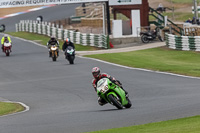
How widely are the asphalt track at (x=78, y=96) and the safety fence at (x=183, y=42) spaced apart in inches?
287

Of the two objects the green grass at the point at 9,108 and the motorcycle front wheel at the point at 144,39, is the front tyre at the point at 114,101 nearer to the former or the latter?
the green grass at the point at 9,108

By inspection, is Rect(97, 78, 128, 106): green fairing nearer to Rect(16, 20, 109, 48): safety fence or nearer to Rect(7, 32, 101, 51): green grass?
Rect(16, 20, 109, 48): safety fence

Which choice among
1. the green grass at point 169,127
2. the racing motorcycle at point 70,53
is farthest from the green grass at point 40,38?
the green grass at point 169,127

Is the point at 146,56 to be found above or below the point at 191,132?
below

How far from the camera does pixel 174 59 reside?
116ft

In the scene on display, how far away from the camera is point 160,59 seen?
1387 inches

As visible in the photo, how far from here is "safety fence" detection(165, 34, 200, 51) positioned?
38200 mm

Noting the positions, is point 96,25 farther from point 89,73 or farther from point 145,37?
point 89,73

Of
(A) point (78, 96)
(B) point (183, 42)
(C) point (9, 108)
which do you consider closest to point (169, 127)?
(C) point (9, 108)

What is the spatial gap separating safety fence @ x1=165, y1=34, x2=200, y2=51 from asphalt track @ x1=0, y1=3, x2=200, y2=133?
23.9 feet

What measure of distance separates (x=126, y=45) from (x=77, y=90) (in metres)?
23.7

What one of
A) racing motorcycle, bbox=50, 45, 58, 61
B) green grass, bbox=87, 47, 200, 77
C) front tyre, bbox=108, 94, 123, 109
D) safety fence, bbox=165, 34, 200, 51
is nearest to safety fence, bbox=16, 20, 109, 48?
safety fence, bbox=165, 34, 200, 51

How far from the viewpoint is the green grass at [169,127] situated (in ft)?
36.0

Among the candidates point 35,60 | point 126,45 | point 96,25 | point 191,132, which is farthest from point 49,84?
point 96,25
